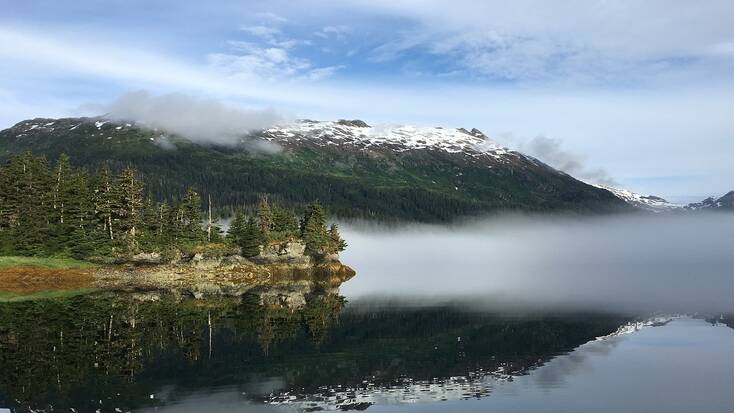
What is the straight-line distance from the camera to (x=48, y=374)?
37.4 metres

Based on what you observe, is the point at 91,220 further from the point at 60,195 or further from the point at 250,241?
the point at 250,241

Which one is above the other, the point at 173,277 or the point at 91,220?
the point at 91,220

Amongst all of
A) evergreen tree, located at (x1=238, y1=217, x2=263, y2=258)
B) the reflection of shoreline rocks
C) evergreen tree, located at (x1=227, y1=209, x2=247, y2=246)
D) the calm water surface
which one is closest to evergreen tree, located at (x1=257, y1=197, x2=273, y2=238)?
evergreen tree, located at (x1=238, y1=217, x2=263, y2=258)

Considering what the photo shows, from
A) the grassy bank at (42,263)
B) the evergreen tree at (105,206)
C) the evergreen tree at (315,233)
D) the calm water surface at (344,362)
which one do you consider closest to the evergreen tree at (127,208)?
the evergreen tree at (105,206)

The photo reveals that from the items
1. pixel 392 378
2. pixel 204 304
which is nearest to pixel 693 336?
pixel 392 378

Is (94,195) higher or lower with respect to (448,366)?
higher

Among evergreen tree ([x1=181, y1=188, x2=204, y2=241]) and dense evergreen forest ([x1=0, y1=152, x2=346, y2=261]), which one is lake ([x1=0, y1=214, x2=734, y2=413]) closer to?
dense evergreen forest ([x1=0, y1=152, x2=346, y2=261])

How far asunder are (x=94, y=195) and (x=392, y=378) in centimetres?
10760

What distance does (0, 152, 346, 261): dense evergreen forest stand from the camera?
118m

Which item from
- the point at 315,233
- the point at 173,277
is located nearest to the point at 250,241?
the point at 315,233

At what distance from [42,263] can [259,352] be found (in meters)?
81.3

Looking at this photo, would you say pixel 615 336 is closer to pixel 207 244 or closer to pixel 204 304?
pixel 204 304

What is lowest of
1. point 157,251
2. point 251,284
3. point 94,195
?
point 251,284

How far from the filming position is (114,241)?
403ft
